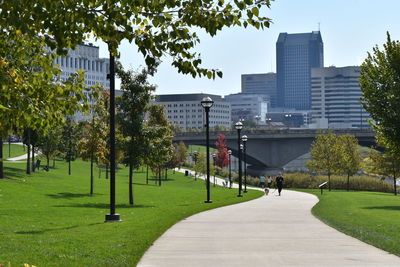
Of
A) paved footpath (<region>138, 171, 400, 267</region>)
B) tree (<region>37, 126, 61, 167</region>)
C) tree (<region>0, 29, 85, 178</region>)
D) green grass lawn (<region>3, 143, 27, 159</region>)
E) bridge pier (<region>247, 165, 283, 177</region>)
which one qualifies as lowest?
bridge pier (<region>247, 165, 283, 177</region>)

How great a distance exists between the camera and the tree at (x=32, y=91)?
11356 millimetres

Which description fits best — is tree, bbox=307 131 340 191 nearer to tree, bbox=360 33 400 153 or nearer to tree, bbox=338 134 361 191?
tree, bbox=338 134 361 191

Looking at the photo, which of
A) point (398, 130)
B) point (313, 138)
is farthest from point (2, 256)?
point (313, 138)

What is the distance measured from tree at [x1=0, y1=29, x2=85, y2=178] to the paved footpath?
10.3 feet

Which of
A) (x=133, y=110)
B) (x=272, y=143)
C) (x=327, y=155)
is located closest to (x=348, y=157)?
(x=327, y=155)

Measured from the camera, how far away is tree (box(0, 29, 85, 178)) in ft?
37.3

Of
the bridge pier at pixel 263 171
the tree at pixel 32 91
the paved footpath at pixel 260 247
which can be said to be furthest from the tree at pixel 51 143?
the bridge pier at pixel 263 171

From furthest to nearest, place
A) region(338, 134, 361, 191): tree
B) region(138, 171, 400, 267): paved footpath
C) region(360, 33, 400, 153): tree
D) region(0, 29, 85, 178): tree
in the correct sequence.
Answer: region(338, 134, 361, 191): tree < region(360, 33, 400, 153): tree < region(138, 171, 400, 267): paved footpath < region(0, 29, 85, 178): tree

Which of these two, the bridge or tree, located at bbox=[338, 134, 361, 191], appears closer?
tree, located at bbox=[338, 134, 361, 191]

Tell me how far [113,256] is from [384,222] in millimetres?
11851

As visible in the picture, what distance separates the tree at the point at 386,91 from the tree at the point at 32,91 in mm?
25703

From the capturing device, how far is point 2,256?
40.4ft

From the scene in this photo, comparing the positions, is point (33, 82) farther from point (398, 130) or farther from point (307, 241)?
point (398, 130)

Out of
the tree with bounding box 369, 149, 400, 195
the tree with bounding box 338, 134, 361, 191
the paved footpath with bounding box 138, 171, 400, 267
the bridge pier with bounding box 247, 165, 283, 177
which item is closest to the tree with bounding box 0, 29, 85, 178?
the paved footpath with bounding box 138, 171, 400, 267
